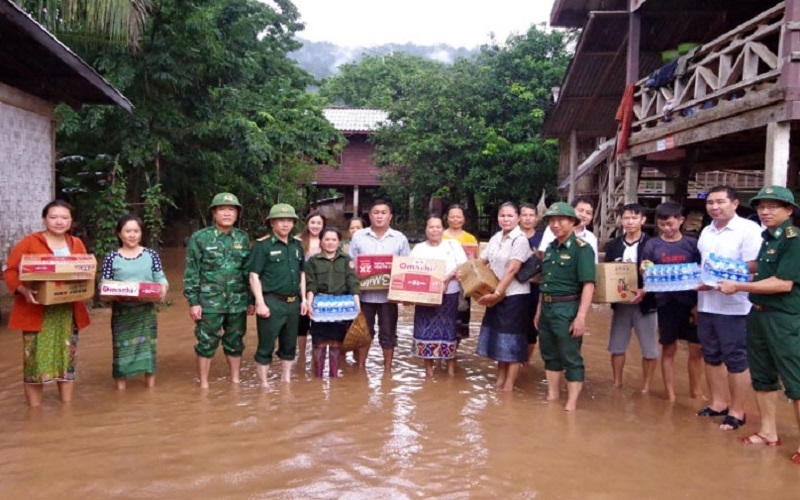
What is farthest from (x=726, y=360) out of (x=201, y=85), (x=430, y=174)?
(x=430, y=174)

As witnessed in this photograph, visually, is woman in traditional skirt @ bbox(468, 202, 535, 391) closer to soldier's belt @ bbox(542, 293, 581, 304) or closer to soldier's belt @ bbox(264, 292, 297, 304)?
soldier's belt @ bbox(542, 293, 581, 304)

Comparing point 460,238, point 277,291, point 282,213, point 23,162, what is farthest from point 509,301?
point 23,162

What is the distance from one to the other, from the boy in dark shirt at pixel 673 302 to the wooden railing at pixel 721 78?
2.58 m

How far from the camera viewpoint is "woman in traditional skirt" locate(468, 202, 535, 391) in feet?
18.8

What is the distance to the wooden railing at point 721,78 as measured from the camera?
7074 millimetres

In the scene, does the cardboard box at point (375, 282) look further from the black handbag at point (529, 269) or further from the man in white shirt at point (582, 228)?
the man in white shirt at point (582, 228)

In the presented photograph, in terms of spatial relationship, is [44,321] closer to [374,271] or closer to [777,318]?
[374,271]

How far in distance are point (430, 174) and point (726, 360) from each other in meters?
17.1

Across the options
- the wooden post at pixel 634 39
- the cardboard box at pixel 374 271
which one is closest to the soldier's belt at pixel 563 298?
the cardboard box at pixel 374 271

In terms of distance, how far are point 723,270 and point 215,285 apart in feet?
13.7

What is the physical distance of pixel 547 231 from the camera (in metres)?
6.05

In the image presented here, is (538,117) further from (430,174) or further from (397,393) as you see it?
(397,393)

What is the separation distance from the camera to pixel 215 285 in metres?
5.72

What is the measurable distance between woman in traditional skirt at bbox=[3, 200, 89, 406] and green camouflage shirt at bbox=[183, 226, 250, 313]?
96 centimetres
